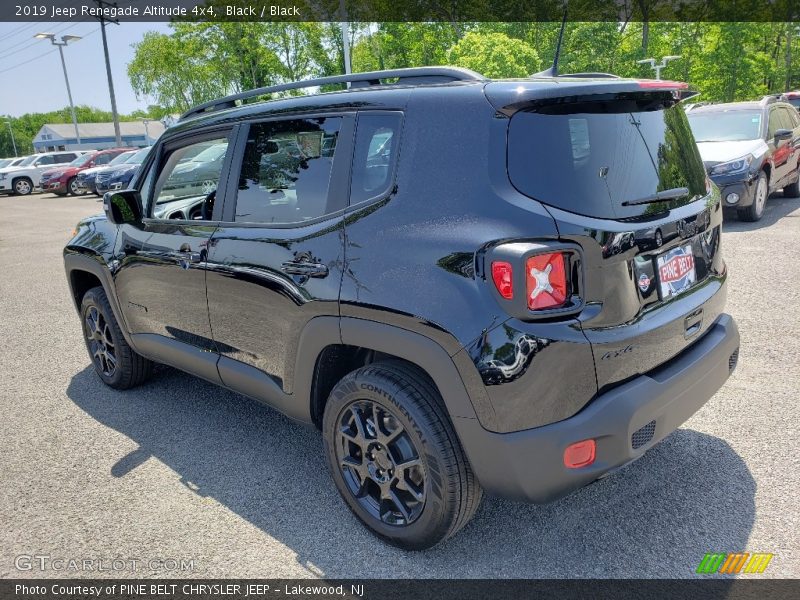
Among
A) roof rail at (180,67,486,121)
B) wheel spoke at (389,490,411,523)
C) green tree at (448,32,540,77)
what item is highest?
green tree at (448,32,540,77)

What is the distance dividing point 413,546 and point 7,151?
405ft

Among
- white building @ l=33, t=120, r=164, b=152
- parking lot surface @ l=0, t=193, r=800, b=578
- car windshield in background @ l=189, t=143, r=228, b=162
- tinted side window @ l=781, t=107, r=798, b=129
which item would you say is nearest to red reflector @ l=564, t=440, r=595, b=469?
parking lot surface @ l=0, t=193, r=800, b=578

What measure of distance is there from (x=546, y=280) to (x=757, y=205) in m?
8.43

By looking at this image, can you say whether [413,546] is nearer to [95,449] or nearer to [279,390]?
[279,390]

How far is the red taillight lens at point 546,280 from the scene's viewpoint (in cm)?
213

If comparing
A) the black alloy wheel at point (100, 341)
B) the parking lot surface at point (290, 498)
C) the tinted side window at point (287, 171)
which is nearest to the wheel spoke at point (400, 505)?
the parking lot surface at point (290, 498)

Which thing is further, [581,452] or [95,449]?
[95,449]

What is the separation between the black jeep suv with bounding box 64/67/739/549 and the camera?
2193mm

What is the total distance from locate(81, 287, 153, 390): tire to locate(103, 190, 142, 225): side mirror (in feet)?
2.61

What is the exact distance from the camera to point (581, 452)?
2205mm

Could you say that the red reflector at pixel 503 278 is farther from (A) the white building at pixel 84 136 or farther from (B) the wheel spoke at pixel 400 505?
(A) the white building at pixel 84 136

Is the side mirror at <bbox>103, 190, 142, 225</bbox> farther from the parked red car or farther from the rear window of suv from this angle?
the parked red car

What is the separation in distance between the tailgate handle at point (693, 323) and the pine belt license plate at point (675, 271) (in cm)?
12

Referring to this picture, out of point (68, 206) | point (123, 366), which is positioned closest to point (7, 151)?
point (68, 206)
